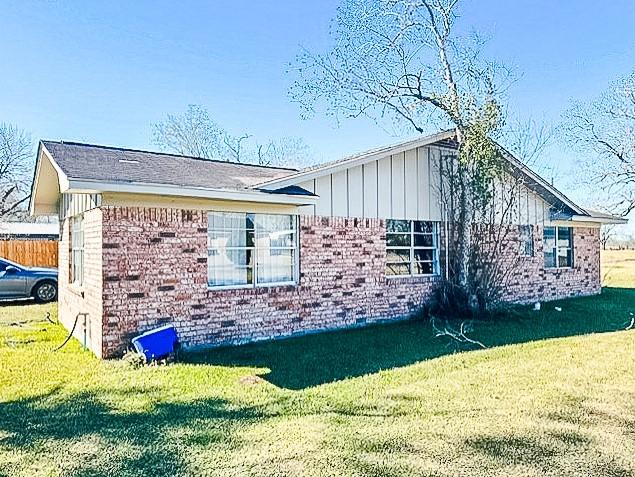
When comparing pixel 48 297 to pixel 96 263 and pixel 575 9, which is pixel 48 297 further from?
pixel 575 9

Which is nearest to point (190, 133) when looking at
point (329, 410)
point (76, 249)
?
point (76, 249)

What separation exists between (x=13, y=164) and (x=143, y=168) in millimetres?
31006

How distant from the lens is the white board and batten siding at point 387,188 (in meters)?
9.70

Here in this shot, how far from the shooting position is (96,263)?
757 centimetres

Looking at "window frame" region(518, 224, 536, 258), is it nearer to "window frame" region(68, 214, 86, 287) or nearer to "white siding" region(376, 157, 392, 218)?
"white siding" region(376, 157, 392, 218)

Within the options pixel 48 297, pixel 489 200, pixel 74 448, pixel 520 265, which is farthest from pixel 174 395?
pixel 48 297

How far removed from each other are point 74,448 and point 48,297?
12.8 m

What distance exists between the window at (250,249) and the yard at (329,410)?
127 centimetres

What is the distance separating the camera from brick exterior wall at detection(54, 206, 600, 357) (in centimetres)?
732

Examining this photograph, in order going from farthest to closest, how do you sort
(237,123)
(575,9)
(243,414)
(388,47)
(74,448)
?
(237,123), (388,47), (575,9), (243,414), (74,448)

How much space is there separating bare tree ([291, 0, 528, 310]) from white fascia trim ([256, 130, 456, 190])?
0.94m

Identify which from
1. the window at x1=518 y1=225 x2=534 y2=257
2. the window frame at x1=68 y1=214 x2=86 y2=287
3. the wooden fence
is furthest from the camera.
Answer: the wooden fence

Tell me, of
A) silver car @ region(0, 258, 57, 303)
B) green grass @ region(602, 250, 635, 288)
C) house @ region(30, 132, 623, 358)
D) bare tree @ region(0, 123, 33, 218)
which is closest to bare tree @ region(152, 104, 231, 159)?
bare tree @ region(0, 123, 33, 218)

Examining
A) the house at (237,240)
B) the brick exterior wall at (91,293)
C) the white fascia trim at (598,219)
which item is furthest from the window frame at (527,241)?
the brick exterior wall at (91,293)
